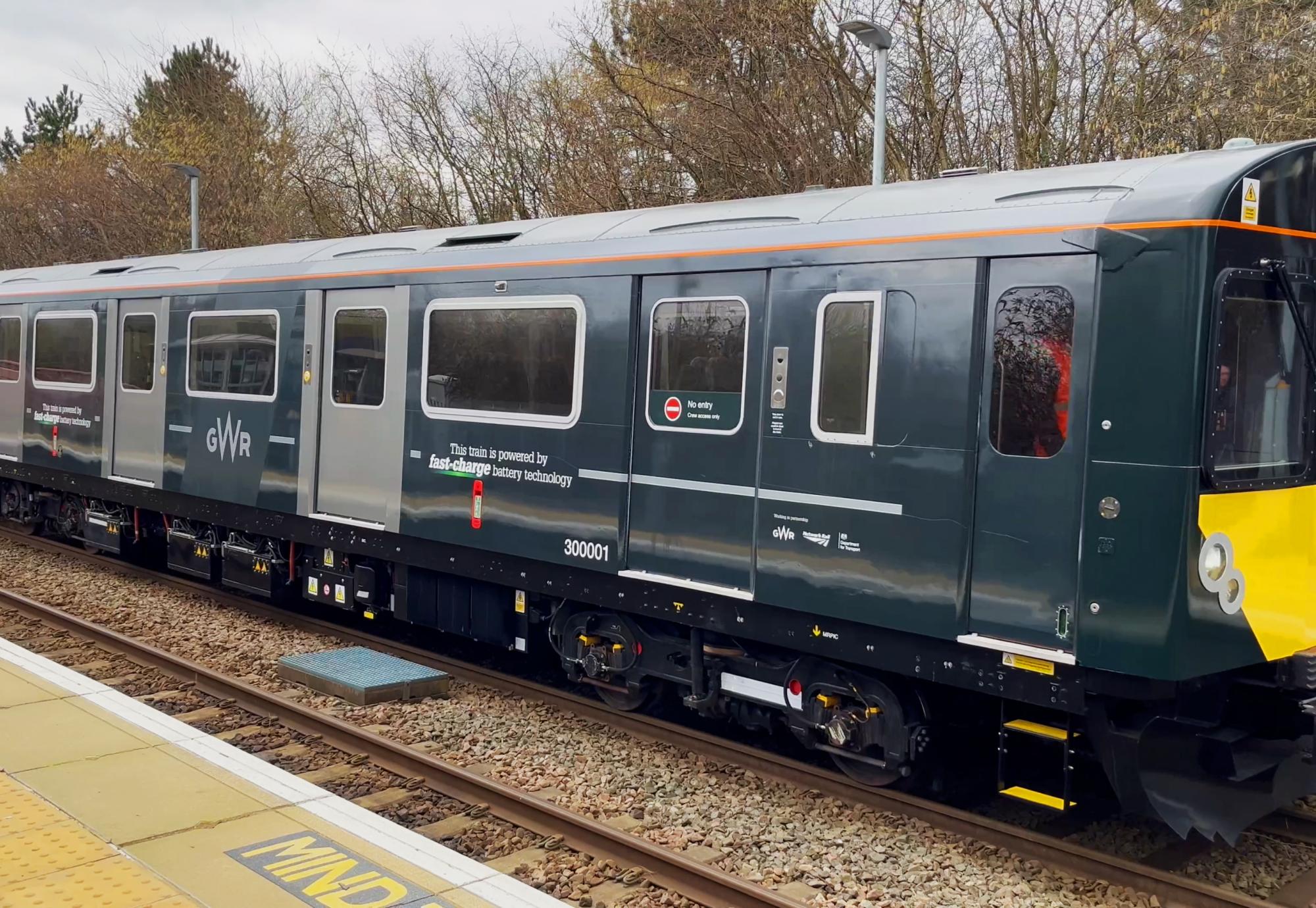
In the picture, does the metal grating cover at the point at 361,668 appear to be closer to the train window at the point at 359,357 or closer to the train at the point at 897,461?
the train at the point at 897,461

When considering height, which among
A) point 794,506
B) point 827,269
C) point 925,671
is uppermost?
point 827,269

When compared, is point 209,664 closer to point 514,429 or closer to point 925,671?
point 514,429

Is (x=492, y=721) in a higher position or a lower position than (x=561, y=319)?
lower

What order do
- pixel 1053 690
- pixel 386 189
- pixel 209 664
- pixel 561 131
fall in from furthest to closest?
pixel 386 189, pixel 561 131, pixel 209 664, pixel 1053 690

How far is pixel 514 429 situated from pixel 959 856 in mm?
3951

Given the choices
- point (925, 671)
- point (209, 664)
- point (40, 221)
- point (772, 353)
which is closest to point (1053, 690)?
point (925, 671)

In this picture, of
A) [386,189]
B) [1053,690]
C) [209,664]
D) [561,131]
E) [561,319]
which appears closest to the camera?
[1053,690]

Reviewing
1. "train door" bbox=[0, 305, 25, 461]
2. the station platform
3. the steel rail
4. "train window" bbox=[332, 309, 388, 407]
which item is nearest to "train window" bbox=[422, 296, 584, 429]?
"train window" bbox=[332, 309, 388, 407]

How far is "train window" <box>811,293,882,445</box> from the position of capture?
231 inches

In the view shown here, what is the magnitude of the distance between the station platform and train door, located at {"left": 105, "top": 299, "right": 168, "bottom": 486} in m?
5.34

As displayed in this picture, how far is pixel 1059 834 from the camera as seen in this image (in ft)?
19.5

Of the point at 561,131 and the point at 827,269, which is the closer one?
the point at 827,269

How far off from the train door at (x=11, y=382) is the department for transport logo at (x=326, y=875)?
36.7 ft

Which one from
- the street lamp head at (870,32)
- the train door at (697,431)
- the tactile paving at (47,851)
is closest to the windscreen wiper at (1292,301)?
the train door at (697,431)
